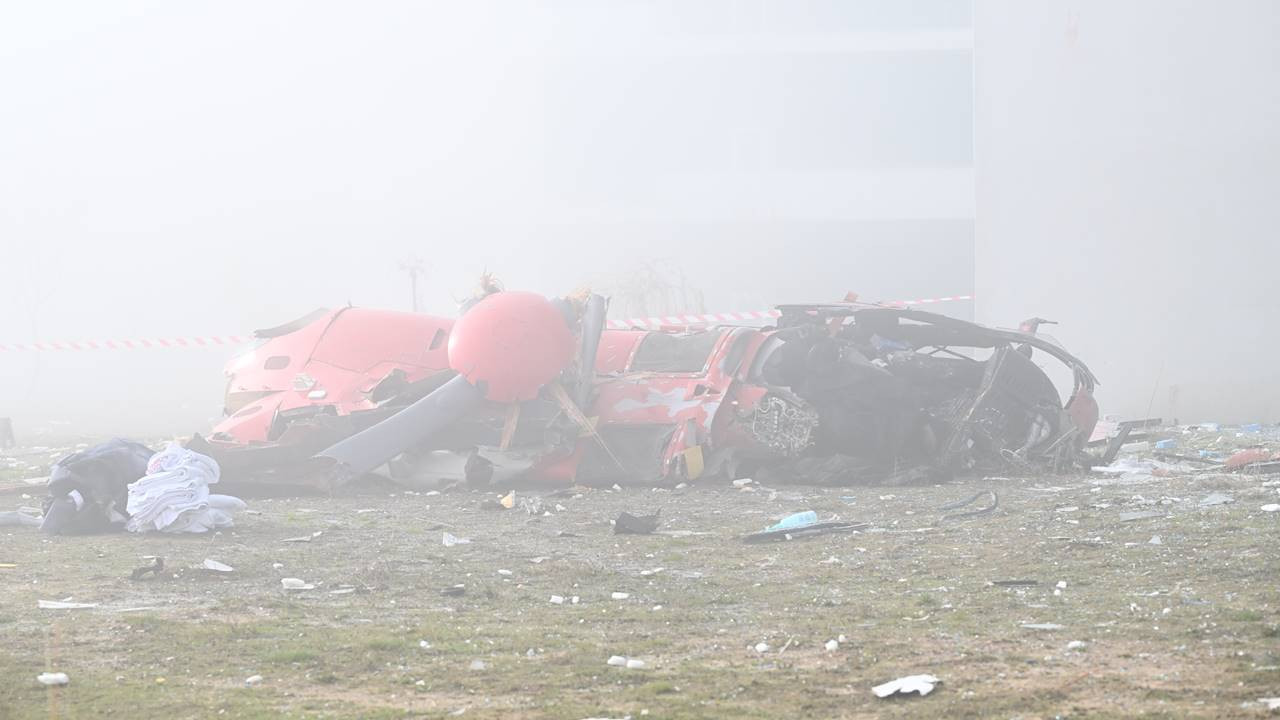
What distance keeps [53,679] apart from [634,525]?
14.8 feet

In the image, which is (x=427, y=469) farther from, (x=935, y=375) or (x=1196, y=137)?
(x=1196, y=137)

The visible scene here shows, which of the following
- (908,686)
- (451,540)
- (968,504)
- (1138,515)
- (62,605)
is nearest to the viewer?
(908,686)

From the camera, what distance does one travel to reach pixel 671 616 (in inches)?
239

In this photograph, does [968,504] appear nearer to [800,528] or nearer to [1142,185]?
[800,528]

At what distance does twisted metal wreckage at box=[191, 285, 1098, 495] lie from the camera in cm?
1139

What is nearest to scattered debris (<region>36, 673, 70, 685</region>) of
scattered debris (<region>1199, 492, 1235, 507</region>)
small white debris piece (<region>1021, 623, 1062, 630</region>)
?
small white debris piece (<region>1021, 623, 1062, 630</region>)

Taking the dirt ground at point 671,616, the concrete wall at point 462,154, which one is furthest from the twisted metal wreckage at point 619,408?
the concrete wall at point 462,154

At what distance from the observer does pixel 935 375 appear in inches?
482

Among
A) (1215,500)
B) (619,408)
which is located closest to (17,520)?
(619,408)

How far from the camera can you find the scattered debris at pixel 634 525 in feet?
29.4

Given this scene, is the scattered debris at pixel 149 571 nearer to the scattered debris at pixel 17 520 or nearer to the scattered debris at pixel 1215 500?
the scattered debris at pixel 17 520

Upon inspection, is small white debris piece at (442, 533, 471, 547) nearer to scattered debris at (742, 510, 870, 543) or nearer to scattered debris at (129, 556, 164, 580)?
scattered debris at (742, 510, 870, 543)

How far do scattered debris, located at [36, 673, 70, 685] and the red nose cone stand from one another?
6602 mm

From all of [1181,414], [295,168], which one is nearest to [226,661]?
[1181,414]
